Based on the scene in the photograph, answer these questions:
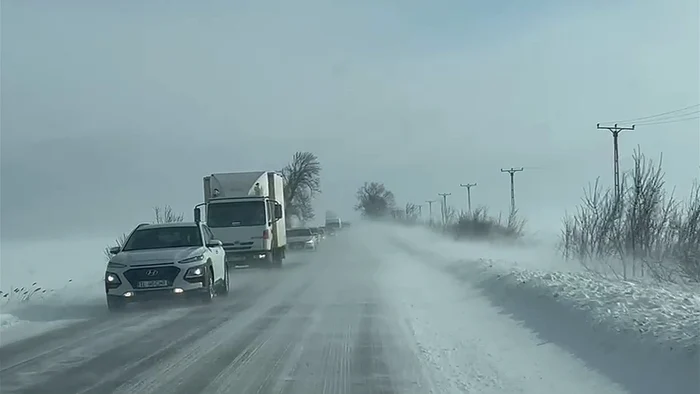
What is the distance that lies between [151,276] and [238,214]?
1391cm

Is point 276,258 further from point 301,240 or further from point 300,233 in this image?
point 300,233

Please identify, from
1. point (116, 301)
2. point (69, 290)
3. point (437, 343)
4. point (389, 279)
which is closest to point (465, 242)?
point (389, 279)

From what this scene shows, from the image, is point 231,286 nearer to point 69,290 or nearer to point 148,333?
point 69,290

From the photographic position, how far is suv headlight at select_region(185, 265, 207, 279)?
17.6 m

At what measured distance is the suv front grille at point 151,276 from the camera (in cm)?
1730

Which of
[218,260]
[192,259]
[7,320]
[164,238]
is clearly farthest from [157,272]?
[7,320]

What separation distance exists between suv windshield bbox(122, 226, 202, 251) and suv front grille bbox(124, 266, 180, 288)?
5.15 feet

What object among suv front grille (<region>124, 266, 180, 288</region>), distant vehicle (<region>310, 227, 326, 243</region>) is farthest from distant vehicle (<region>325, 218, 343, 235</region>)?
suv front grille (<region>124, 266, 180, 288</region>)

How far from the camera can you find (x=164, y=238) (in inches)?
758

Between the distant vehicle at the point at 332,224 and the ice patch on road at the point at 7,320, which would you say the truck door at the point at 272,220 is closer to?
the ice patch on road at the point at 7,320

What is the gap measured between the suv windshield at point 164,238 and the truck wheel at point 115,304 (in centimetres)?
171

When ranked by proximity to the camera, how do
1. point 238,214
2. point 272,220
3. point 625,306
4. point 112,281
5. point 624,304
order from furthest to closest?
point 272,220 → point 238,214 → point 112,281 → point 624,304 → point 625,306

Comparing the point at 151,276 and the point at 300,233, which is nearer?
the point at 151,276

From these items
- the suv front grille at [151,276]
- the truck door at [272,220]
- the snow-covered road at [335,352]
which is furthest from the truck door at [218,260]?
the truck door at [272,220]
